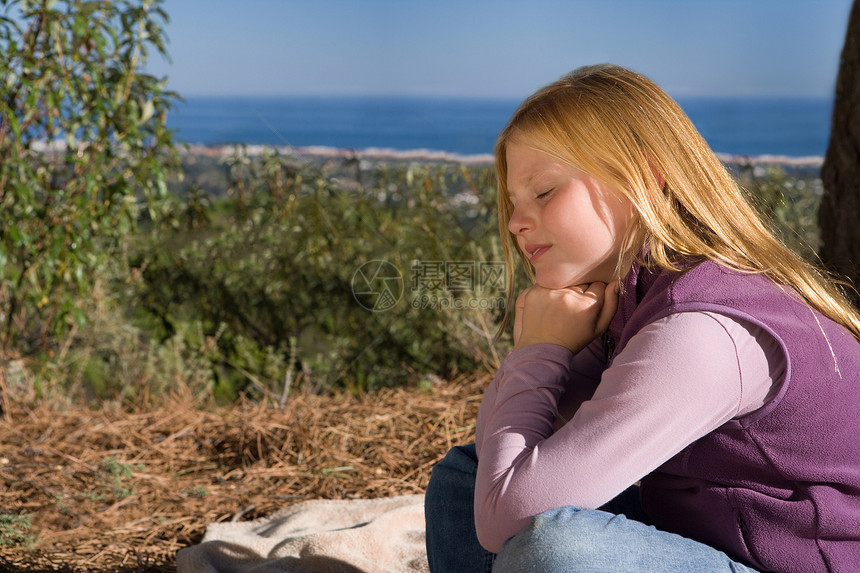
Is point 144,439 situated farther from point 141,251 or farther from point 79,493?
point 141,251

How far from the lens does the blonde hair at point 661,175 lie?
1.17 meters

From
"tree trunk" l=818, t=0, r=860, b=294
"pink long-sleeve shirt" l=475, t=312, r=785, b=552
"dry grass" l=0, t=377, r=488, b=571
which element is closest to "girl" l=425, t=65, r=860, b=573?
"pink long-sleeve shirt" l=475, t=312, r=785, b=552

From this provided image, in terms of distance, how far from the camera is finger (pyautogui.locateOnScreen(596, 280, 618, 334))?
4.08ft

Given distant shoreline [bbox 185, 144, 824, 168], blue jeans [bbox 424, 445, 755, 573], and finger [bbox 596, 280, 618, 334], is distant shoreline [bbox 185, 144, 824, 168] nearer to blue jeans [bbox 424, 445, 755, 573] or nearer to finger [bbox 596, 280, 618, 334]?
finger [bbox 596, 280, 618, 334]

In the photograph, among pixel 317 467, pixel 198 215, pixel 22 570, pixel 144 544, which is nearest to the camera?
pixel 22 570

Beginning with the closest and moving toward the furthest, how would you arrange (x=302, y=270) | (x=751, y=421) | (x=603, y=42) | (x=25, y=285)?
(x=751, y=421)
(x=25, y=285)
(x=302, y=270)
(x=603, y=42)

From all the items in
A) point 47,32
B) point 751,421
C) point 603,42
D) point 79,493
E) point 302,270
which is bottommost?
point 79,493

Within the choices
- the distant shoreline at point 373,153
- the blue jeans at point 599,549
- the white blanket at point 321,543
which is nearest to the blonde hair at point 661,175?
the blue jeans at point 599,549

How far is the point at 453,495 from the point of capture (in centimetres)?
139

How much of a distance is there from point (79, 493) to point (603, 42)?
31943mm

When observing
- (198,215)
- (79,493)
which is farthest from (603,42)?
(79,493)

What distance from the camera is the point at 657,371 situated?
39.5 inches

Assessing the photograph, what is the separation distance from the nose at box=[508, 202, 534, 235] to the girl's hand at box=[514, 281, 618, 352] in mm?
106

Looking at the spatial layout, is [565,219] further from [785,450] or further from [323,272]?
[323,272]
